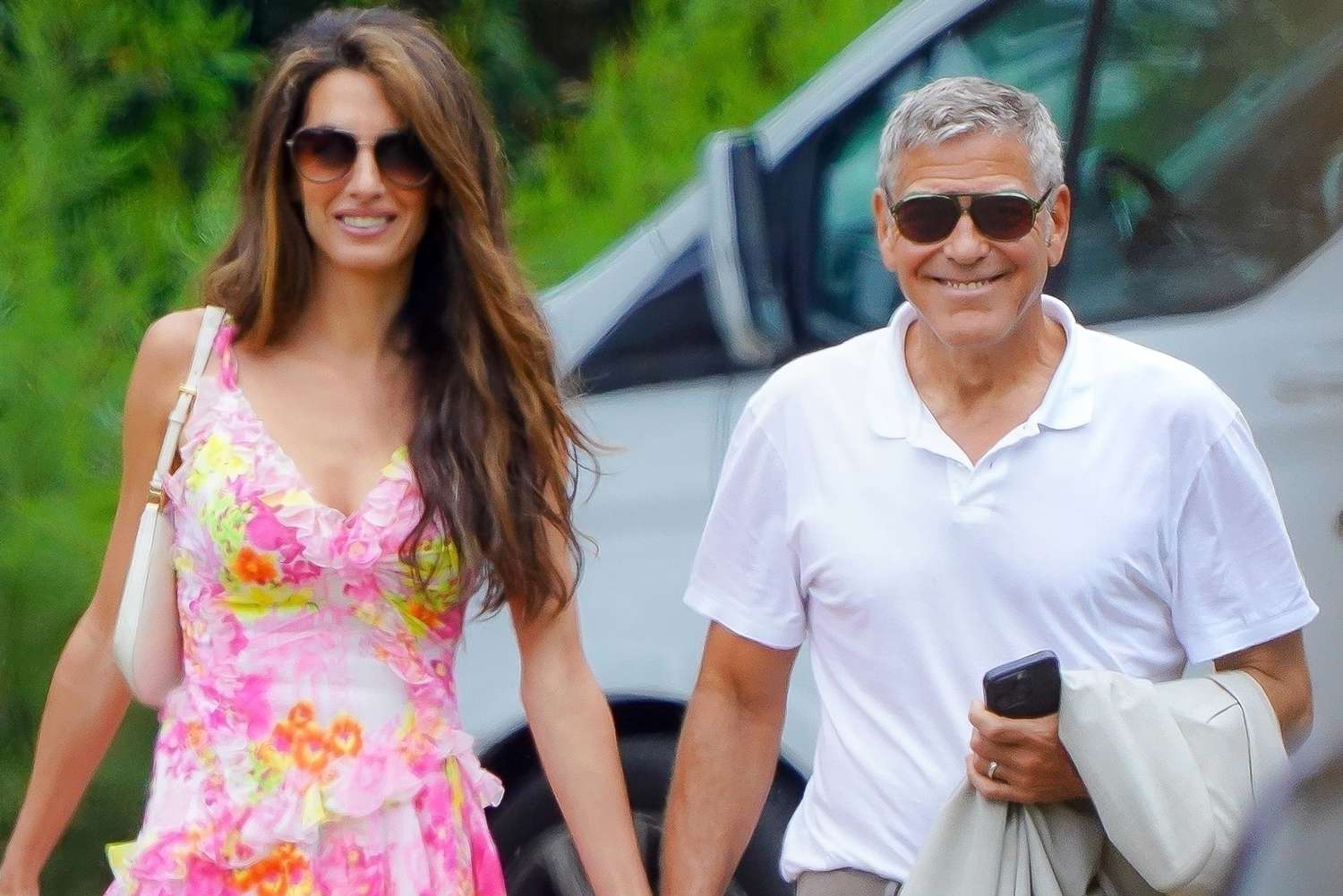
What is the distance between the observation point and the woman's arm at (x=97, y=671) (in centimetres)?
277

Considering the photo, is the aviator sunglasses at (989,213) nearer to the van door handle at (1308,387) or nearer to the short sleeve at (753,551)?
the short sleeve at (753,551)

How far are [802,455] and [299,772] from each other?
715 millimetres

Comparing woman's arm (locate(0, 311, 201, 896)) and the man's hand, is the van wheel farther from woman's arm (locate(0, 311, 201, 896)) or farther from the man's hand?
the man's hand

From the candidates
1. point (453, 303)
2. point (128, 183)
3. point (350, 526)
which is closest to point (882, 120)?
point (453, 303)

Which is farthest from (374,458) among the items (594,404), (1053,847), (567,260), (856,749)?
(567,260)

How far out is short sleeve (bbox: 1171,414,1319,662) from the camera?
2527 mm

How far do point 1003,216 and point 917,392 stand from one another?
0.79 feet

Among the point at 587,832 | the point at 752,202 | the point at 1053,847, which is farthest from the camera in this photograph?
the point at 752,202

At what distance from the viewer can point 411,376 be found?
2852mm

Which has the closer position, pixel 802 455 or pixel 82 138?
pixel 802 455

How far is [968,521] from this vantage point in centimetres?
255

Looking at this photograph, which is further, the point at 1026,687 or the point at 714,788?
the point at 714,788

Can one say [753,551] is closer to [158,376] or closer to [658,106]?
[158,376]

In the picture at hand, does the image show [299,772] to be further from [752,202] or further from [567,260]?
[567,260]
